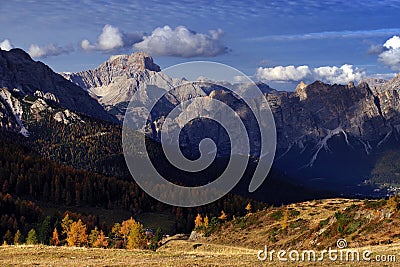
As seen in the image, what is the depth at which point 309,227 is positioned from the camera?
275 ft

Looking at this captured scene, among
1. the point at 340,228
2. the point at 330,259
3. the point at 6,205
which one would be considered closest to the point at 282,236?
the point at 340,228

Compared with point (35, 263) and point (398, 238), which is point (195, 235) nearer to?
point (398, 238)

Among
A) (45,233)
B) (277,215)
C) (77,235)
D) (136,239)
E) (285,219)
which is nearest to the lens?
(285,219)

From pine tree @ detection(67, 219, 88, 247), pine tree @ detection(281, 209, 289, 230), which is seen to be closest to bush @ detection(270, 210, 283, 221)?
pine tree @ detection(281, 209, 289, 230)

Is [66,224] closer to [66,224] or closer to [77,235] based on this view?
[66,224]

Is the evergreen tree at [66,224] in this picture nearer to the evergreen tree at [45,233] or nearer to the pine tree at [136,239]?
the evergreen tree at [45,233]

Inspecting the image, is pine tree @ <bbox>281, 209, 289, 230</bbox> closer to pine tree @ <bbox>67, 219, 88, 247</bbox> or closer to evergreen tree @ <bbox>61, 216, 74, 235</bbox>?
pine tree @ <bbox>67, 219, 88, 247</bbox>

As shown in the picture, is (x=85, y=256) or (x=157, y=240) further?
(x=157, y=240)

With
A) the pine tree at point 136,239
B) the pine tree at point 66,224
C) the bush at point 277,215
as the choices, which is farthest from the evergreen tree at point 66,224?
the bush at point 277,215

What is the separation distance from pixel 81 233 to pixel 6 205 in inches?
2629

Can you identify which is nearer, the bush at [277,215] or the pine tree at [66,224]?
the bush at [277,215]

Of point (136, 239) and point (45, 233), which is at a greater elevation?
point (136, 239)

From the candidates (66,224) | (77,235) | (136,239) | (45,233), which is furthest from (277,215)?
(45,233)

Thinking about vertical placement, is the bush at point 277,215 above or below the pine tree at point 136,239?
above
